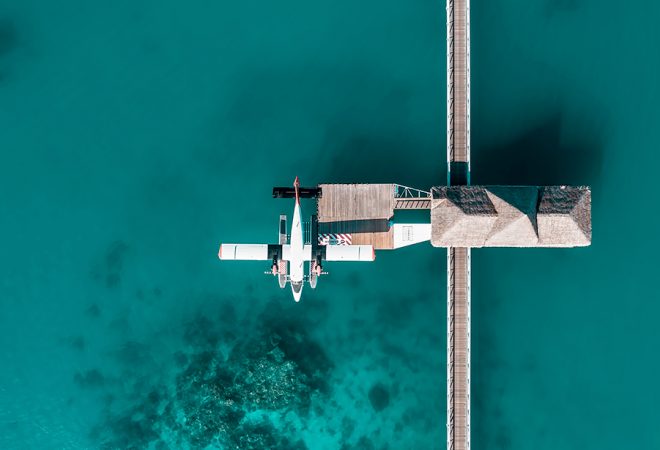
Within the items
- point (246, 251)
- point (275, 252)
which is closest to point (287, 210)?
point (275, 252)

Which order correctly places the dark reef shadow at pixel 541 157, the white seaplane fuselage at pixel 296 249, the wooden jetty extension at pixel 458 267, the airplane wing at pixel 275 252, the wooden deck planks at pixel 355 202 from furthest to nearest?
the dark reef shadow at pixel 541 157
the wooden deck planks at pixel 355 202
the wooden jetty extension at pixel 458 267
the airplane wing at pixel 275 252
the white seaplane fuselage at pixel 296 249

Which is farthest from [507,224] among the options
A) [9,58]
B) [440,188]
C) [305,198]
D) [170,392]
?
[9,58]

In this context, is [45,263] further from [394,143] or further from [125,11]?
[394,143]

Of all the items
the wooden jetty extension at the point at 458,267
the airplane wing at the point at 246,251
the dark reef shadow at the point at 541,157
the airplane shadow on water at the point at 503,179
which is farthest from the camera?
the dark reef shadow at the point at 541,157

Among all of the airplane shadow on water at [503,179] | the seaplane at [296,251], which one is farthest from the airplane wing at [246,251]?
the airplane shadow on water at [503,179]

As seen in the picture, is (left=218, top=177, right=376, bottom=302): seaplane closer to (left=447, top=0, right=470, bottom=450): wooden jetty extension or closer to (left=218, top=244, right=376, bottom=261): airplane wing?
(left=218, top=244, right=376, bottom=261): airplane wing

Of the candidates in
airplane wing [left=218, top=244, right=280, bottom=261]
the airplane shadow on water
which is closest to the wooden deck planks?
airplane wing [left=218, top=244, right=280, bottom=261]

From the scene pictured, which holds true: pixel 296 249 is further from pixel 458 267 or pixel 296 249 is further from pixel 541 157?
pixel 541 157

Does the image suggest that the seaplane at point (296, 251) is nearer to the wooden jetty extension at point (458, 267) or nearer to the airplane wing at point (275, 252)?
the airplane wing at point (275, 252)
